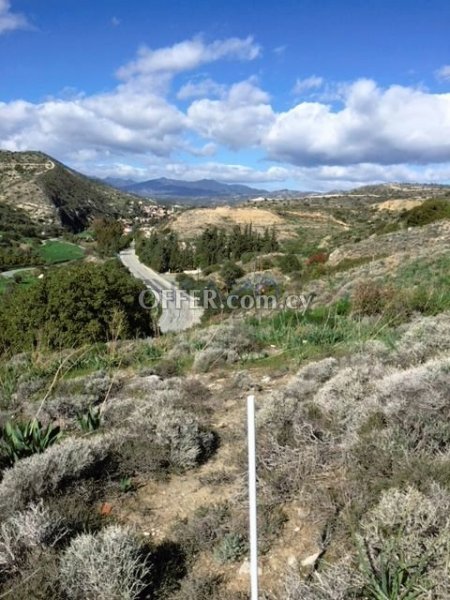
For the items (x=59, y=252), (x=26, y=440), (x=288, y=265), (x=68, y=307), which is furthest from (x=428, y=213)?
(x=59, y=252)

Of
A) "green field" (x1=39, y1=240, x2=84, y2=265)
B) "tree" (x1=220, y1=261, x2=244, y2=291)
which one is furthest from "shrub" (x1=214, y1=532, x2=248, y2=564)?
"green field" (x1=39, y1=240, x2=84, y2=265)

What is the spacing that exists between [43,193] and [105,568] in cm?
15234

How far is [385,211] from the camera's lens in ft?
272

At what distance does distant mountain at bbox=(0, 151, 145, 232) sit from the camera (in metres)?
138

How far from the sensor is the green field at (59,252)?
102 meters

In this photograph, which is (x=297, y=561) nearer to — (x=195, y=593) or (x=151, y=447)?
(x=195, y=593)

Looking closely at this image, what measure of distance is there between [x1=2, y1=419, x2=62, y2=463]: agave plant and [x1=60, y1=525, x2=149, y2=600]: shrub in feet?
5.54

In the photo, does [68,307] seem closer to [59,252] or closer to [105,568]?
[105,568]

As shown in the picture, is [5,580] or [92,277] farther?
[92,277]

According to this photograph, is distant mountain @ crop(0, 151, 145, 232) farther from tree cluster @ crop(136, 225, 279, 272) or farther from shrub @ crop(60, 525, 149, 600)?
shrub @ crop(60, 525, 149, 600)

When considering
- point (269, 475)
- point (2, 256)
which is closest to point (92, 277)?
point (269, 475)

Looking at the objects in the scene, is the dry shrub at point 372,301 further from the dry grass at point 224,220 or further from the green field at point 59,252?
the green field at point 59,252

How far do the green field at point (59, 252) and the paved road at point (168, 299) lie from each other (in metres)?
10.0

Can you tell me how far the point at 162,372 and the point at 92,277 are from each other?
21.2m
